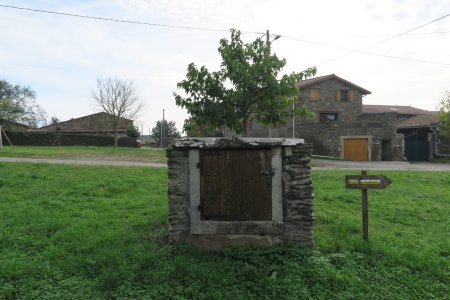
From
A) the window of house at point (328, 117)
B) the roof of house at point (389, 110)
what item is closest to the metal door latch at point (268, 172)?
the window of house at point (328, 117)

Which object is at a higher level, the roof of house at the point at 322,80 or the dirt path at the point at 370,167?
the roof of house at the point at 322,80

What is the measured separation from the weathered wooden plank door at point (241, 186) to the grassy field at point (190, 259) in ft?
1.65

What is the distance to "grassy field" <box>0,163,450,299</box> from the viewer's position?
3.97 metres

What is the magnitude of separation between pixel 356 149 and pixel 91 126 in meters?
34.8

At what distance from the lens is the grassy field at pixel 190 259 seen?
3971 mm

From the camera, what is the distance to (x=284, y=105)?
21.4 ft

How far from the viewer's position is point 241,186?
500 cm

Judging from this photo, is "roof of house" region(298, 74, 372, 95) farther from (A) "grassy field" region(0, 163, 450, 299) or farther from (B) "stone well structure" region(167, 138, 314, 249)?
(B) "stone well structure" region(167, 138, 314, 249)

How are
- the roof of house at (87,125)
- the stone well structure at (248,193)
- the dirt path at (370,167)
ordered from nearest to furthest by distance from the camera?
1. the stone well structure at (248,193)
2. the dirt path at (370,167)
3. the roof of house at (87,125)

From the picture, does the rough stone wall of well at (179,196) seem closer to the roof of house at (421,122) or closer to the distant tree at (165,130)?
the roof of house at (421,122)

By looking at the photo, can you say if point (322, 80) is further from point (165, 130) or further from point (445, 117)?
point (165, 130)

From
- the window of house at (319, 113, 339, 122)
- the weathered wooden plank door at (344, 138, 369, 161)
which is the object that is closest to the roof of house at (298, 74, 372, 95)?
the window of house at (319, 113, 339, 122)

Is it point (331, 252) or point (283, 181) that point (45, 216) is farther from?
point (331, 252)

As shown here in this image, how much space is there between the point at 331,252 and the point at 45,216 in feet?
15.6
